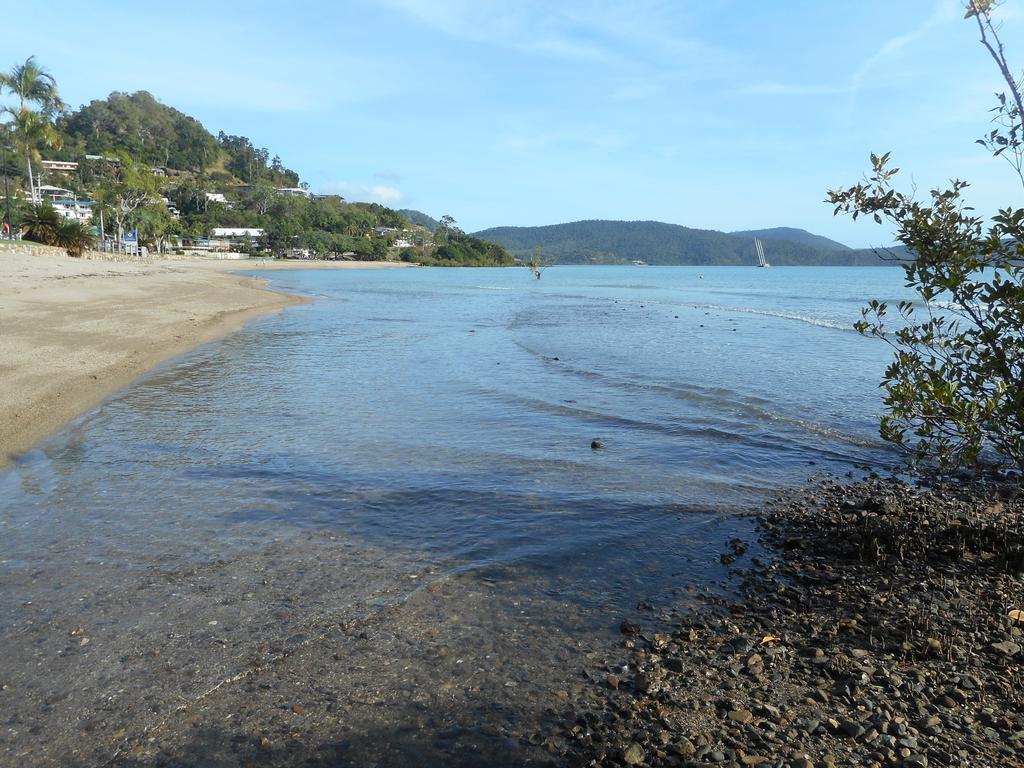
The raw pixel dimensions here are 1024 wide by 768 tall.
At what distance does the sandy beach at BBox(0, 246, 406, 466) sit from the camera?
34.0 ft

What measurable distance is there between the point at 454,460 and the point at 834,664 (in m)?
5.48

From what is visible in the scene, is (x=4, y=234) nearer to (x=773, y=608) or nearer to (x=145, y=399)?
(x=145, y=399)

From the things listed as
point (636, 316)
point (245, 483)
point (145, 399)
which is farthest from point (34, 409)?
point (636, 316)

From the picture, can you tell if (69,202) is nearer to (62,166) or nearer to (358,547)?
(62,166)

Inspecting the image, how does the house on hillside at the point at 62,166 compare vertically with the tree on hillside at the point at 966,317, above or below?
above

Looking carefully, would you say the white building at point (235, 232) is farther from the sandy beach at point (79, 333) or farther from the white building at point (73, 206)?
the sandy beach at point (79, 333)

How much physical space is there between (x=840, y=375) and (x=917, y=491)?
28.7ft

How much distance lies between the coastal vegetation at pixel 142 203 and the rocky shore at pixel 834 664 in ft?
216

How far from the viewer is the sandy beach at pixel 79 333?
10.4 meters

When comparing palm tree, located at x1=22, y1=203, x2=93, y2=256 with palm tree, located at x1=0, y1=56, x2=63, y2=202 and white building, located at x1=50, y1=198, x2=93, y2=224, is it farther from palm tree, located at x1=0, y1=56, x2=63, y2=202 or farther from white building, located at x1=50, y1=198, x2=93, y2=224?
white building, located at x1=50, y1=198, x2=93, y2=224

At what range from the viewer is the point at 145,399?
1168 centimetres

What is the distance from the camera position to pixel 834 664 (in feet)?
13.0

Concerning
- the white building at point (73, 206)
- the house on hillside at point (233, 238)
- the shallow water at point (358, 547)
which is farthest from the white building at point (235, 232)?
the shallow water at point (358, 547)

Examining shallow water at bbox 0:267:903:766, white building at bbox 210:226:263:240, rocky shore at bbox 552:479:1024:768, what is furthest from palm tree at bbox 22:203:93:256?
white building at bbox 210:226:263:240
